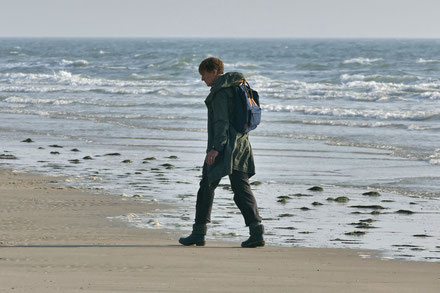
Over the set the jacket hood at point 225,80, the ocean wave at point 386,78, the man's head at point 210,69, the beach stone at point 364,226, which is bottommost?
the ocean wave at point 386,78

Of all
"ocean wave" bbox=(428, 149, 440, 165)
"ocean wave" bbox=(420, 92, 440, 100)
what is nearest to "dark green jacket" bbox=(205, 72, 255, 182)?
"ocean wave" bbox=(428, 149, 440, 165)

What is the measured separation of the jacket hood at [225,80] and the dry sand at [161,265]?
1225 mm

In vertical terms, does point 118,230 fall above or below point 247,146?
below

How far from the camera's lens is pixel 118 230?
24.4ft

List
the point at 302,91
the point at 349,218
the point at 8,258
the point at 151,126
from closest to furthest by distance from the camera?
the point at 8,258 < the point at 349,218 < the point at 151,126 < the point at 302,91

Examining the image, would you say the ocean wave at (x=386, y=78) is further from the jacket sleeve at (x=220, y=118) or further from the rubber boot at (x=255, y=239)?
the jacket sleeve at (x=220, y=118)

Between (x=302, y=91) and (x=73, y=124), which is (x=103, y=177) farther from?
(x=302, y=91)

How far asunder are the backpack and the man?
4cm

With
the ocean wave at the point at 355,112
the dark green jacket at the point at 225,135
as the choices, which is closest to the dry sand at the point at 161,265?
the dark green jacket at the point at 225,135

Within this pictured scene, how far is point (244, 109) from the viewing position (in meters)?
6.46

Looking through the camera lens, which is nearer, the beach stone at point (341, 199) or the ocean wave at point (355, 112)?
the beach stone at point (341, 199)

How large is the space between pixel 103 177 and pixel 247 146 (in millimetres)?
4518

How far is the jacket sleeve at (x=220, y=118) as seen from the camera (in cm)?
643

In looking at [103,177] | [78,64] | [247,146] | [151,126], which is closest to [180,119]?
[151,126]
